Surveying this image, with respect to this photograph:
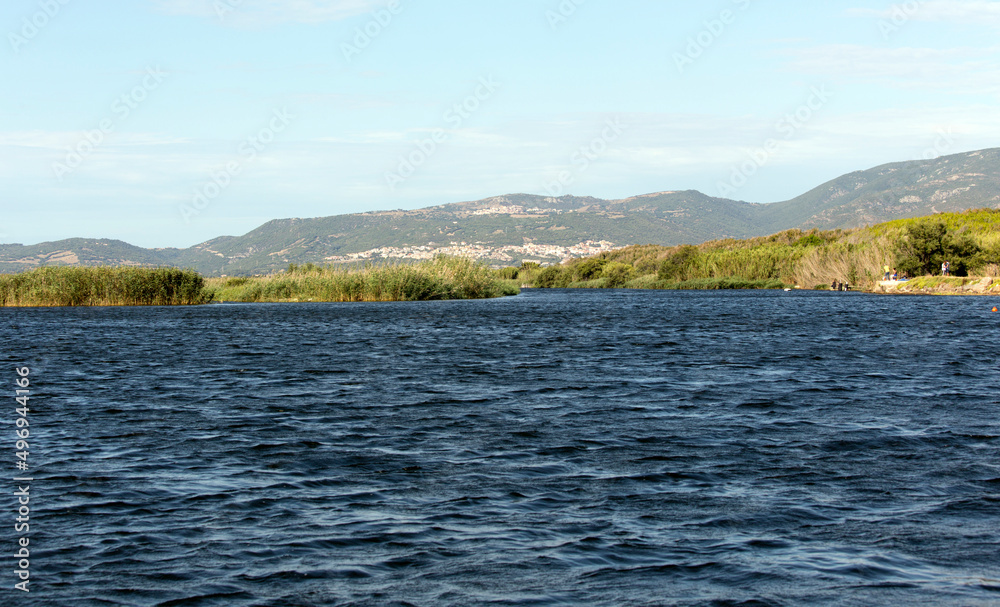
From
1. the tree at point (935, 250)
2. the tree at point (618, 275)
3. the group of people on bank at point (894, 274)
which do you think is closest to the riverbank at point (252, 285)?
the group of people on bank at point (894, 274)

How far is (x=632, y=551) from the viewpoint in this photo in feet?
26.8

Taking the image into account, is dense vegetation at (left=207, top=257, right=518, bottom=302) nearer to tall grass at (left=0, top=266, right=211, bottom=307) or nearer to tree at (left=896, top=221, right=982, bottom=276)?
tall grass at (left=0, top=266, right=211, bottom=307)

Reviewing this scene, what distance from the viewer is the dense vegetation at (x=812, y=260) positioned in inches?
3342

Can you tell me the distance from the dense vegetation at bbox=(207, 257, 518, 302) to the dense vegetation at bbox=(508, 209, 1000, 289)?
46.3 m

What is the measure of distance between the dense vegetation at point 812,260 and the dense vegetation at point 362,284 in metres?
46.3

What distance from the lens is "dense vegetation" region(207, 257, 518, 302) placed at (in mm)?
77938

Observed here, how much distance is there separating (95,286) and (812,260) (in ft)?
283

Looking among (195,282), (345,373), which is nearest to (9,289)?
(195,282)

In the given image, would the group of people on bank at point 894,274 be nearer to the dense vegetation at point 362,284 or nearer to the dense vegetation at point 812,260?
the dense vegetation at point 812,260

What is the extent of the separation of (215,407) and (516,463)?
834 centimetres

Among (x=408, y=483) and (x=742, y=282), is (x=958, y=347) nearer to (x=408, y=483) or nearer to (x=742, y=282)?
(x=408, y=483)

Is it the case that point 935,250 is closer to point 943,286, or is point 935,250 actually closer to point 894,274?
point 894,274

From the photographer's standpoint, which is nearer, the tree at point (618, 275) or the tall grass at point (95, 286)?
the tall grass at point (95, 286)

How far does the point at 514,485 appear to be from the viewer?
10.8m
